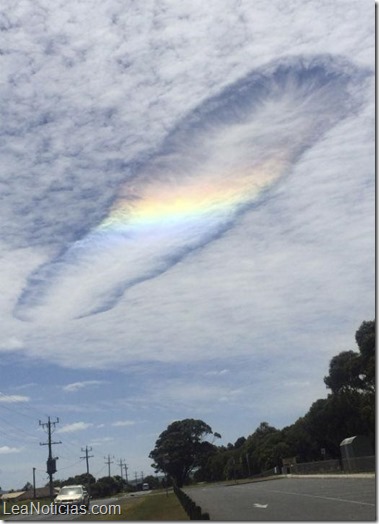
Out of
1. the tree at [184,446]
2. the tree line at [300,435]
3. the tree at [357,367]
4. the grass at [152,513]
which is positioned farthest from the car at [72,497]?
the tree at [184,446]

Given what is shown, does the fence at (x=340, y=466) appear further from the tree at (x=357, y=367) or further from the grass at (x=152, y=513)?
the grass at (x=152, y=513)

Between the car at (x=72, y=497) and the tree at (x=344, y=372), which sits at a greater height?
the tree at (x=344, y=372)

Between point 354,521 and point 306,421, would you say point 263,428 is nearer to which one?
point 306,421

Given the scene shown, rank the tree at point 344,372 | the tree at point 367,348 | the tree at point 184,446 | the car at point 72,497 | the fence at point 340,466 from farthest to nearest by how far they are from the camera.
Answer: the tree at point 184,446 → the tree at point 344,372 → the tree at point 367,348 → the fence at point 340,466 → the car at point 72,497

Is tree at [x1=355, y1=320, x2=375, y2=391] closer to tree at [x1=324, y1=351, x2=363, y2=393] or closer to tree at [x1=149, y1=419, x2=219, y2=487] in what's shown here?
tree at [x1=324, y1=351, x2=363, y2=393]

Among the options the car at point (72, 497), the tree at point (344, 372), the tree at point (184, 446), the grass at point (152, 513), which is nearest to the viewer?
the grass at point (152, 513)

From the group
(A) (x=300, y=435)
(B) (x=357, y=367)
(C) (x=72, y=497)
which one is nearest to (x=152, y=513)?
(C) (x=72, y=497)

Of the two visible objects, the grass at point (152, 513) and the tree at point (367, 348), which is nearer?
the grass at point (152, 513)
